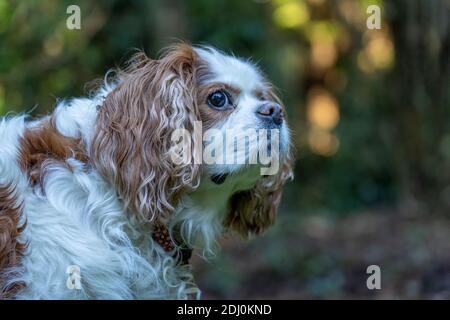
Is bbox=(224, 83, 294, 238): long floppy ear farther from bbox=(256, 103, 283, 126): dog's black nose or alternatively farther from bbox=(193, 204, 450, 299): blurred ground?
bbox=(193, 204, 450, 299): blurred ground

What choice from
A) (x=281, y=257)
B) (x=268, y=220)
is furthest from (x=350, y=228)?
(x=268, y=220)

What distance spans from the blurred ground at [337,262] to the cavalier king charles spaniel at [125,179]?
8.02 feet

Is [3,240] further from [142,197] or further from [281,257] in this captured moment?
[281,257]

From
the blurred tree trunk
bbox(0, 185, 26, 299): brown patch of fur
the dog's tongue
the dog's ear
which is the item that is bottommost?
bbox(0, 185, 26, 299): brown patch of fur

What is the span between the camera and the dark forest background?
805cm

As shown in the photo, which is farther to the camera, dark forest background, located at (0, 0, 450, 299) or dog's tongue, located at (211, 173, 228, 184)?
dark forest background, located at (0, 0, 450, 299)

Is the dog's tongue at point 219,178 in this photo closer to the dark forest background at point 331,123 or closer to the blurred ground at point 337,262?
the dark forest background at point 331,123

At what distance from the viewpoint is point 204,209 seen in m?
4.85

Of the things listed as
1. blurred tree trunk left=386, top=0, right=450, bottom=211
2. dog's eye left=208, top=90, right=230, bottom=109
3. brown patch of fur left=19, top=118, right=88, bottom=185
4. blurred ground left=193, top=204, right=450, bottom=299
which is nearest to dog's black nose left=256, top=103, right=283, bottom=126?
dog's eye left=208, top=90, right=230, bottom=109

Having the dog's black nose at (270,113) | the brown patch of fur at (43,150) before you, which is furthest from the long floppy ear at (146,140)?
the dog's black nose at (270,113)

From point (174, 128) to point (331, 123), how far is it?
11.5 meters

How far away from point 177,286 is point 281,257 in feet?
14.6

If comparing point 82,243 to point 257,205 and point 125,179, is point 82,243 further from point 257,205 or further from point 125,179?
point 257,205

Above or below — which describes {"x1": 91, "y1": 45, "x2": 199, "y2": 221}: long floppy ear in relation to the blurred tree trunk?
below
